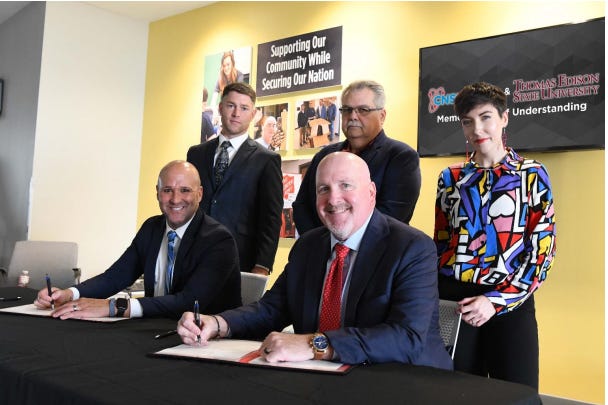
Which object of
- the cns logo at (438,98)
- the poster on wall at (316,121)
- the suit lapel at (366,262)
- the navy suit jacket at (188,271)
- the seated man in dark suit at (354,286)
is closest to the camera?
the seated man in dark suit at (354,286)

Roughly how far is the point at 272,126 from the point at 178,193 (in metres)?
2.67

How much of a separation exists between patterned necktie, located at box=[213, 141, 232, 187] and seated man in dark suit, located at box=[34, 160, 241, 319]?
62 cm

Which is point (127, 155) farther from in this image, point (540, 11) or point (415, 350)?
point (415, 350)

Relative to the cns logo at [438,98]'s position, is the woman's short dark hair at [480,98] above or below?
below

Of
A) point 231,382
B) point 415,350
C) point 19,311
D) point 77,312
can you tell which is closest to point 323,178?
point 415,350

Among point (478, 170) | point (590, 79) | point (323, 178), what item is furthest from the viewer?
point (590, 79)

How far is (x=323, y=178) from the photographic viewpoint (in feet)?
5.92

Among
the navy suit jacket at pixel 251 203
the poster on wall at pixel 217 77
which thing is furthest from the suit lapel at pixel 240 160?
the poster on wall at pixel 217 77

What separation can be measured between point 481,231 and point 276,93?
332cm

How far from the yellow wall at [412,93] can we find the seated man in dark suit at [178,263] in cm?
205

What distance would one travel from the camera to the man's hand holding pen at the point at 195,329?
1603 mm

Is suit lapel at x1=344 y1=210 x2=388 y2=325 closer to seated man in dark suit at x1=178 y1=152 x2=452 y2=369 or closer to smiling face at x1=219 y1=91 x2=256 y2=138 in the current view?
seated man in dark suit at x1=178 y1=152 x2=452 y2=369

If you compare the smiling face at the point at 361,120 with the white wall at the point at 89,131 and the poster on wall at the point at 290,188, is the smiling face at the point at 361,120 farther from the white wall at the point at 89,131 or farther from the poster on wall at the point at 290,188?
the white wall at the point at 89,131

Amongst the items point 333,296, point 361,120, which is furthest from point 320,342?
point 361,120
